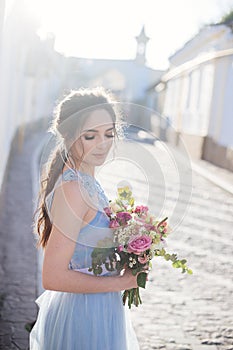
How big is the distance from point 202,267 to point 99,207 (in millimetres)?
4189

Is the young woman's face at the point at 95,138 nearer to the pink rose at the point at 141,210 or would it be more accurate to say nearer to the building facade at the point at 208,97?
the pink rose at the point at 141,210

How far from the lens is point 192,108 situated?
74.7 feet

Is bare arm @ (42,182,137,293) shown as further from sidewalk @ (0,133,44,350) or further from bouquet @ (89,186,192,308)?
sidewalk @ (0,133,44,350)

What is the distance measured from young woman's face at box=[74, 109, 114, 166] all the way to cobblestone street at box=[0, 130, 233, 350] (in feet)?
1.16

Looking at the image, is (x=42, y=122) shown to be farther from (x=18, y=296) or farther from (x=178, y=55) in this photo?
(x=18, y=296)

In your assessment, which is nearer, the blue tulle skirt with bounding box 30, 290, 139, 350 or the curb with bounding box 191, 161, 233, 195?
the blue tulle skirt with bounding box 30, 290, 139, 350

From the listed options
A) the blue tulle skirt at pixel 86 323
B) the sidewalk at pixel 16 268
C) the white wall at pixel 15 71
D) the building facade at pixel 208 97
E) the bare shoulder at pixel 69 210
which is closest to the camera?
the bare shoulder at pixel 69 210

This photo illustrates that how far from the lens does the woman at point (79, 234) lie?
84.4 inches

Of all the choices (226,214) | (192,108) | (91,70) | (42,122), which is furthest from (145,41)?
(226,214)

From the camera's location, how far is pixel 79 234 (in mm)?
2229

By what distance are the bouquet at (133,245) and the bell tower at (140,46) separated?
5928cm

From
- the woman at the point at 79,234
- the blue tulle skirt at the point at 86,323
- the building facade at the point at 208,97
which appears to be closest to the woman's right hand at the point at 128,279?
the woman at the point at 79,234

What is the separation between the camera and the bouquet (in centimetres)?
227

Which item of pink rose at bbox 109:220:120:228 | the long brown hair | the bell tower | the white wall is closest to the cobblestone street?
pink rose at bbox 109:220:120:228
